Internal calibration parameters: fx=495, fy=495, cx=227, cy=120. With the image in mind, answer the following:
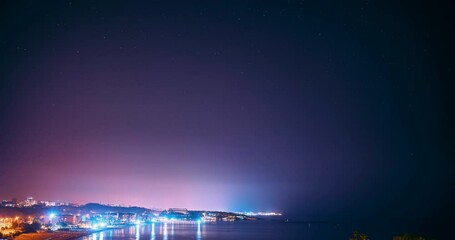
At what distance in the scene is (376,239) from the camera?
263 ft

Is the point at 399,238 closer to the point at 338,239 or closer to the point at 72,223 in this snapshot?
the point at 338,239

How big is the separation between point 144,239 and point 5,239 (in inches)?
914

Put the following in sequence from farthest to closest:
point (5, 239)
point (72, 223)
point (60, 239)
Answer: point (72, 223), point (60, 239), point (5, 239)

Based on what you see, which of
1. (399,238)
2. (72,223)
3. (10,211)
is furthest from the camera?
(10,211)

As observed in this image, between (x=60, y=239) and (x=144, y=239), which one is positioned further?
(x=144, y=239)

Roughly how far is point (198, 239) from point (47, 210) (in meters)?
113

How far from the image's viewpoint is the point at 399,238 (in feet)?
105

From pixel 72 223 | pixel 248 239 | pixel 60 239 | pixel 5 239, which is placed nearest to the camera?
pixel 5 239

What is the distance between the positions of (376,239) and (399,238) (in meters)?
51.4

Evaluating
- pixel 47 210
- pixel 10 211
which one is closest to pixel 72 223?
pixel 10 211

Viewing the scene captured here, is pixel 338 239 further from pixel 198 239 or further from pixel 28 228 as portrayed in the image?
pixel 28 228

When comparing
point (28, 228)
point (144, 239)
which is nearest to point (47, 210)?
point (28, 228)

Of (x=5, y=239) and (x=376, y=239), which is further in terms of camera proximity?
(x=376, y=239)

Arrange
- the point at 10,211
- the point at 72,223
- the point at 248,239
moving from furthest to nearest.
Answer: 1. the point at 10,211
2. the point at 72,223
3. the point at 248,239
